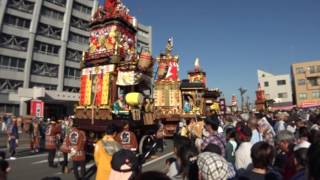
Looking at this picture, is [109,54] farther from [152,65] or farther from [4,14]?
[4,14]

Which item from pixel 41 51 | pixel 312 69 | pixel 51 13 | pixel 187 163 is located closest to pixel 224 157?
pixel 187 163

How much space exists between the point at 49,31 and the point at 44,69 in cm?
638

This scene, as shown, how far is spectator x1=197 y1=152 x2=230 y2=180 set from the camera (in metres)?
3.38

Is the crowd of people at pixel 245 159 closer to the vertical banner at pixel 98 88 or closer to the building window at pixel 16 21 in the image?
the vertical banner at pixel 98 88

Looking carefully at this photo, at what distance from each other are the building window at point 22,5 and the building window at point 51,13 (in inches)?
81.5

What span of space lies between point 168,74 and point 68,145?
17.1 meters

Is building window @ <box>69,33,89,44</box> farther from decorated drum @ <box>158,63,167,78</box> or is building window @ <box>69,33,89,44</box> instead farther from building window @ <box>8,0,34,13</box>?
decorated drum @ <box>158,63,167,78</box>

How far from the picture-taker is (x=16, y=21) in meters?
42.4

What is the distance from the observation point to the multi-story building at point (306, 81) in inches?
2274

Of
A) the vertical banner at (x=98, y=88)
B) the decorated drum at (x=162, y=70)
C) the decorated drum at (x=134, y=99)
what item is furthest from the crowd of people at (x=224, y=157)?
the decorated drum at (x=162, y=70)

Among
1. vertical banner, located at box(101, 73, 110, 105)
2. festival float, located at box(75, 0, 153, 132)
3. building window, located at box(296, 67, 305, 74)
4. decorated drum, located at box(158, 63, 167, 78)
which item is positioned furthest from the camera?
building window, located at box(296, 67, 305, 74)

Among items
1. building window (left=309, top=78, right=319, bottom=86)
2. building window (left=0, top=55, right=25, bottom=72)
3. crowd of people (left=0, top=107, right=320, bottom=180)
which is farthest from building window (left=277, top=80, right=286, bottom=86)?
crowd of people (left=0, top=107, right=320, bottom=180)

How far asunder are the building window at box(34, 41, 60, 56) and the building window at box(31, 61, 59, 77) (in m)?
1.99

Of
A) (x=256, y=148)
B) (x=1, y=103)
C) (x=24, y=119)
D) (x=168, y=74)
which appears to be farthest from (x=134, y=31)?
(x=1, y=103)
